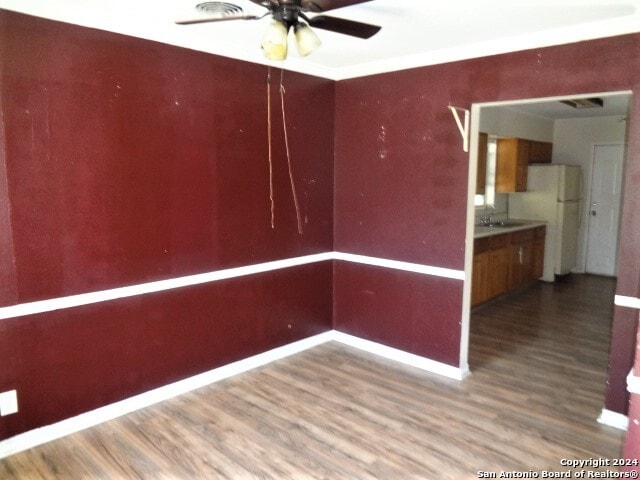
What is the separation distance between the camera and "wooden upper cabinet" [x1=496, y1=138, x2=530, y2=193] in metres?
6.06

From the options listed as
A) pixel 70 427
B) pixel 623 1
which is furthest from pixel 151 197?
pixel 623 1

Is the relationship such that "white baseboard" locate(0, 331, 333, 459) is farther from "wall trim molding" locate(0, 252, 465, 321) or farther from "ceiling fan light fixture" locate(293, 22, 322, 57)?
"ceiling fan light fixture" locate(293, 22, 322, 57)

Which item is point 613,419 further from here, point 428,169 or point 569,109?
point 569,109

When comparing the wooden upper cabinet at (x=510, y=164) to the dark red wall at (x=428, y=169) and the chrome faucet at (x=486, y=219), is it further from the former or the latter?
the dark red wall at (x=428, y=169)

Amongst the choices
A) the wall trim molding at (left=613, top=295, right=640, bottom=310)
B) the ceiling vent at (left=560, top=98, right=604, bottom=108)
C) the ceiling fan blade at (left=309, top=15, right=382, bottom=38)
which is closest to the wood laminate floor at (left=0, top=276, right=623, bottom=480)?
the wall trim molding at (left=613, top=295, right=640, bottom=310)

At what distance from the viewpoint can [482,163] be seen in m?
5.56

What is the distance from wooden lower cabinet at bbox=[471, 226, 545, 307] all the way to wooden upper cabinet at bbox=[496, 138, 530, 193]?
2.10 ft

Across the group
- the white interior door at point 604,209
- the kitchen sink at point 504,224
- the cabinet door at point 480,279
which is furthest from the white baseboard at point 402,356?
the white interior door at point 604,209

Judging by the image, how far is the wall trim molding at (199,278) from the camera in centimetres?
258

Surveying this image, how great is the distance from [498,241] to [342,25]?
3856mm

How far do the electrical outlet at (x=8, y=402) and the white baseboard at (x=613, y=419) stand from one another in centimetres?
342

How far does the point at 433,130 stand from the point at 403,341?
5.59 feet

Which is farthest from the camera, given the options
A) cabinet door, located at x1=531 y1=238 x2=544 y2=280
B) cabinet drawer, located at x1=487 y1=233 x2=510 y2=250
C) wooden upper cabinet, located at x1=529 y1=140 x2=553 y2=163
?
wooden upper cabinet, located at x1=529 y1=140 x2=553 y2=163

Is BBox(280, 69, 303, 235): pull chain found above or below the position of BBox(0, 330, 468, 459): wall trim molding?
above
